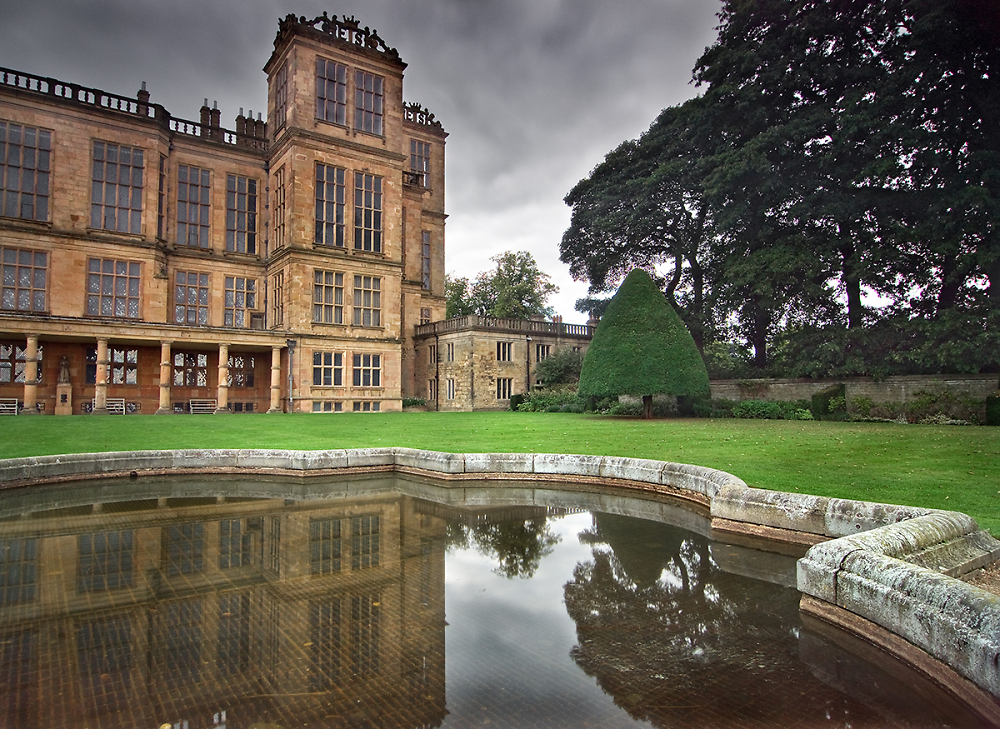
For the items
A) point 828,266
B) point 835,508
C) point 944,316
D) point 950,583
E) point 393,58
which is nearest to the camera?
point 950,583

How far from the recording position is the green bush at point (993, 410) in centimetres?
1892

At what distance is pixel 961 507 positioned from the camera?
7094mm

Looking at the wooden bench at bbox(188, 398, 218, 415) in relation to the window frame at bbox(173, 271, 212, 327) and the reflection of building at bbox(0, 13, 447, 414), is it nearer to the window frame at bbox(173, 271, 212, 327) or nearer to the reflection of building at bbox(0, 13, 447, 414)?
the reflection of building at bbox(0, 13, 447, 414)

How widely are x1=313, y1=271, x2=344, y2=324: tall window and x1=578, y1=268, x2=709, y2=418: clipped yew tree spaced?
14629 mm

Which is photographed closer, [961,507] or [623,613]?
[623,613]

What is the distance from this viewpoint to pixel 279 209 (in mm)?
32719

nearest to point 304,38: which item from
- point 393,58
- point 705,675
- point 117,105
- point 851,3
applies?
point 393,58

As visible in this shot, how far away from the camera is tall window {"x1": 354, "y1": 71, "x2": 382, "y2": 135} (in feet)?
108

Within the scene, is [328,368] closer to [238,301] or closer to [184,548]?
[238,301]

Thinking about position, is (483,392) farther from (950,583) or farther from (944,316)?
(950,583)

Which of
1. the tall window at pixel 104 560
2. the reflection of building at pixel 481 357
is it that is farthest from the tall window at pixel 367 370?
the tall window at pixel 104 560

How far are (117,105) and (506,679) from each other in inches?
1414

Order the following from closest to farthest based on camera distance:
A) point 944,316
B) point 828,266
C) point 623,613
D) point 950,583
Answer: point 950,583, point 623,613, point 944,316, point 828,266

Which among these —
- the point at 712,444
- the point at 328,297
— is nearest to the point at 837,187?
the point at 712,444
